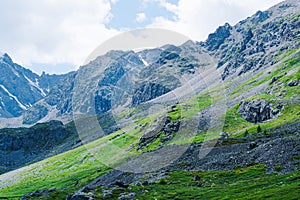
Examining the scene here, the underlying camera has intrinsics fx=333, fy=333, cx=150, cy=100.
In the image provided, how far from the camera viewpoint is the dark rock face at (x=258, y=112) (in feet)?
591

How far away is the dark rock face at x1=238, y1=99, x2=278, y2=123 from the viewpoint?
180 m

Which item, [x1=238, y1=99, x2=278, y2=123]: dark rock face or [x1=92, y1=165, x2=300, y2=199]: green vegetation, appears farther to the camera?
[x1=238, y1=99, x2=278, y2=123]: dark rock face

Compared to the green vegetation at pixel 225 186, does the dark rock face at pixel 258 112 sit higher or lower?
higher

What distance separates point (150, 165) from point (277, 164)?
56.4m

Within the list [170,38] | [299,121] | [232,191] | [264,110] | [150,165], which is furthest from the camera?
[264,110]

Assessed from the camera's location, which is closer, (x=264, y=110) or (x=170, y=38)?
(x=170, y=38)

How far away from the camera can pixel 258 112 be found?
187 m

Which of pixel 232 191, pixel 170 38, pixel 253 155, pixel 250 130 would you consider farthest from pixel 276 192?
pixel 250 130

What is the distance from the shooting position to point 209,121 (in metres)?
198

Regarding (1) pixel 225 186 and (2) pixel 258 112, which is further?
(2) pixel 258 112

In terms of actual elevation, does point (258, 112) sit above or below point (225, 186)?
above

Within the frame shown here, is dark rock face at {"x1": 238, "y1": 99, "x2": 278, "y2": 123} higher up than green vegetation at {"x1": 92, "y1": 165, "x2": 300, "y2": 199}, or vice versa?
dark rock face at {"x1": 238, "y1": 99, "x2": 278, "y2": 123}

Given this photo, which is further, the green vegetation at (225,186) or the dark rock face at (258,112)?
the dark rock face at (258,112)

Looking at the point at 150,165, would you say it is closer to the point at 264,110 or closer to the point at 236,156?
the point at 236,156
